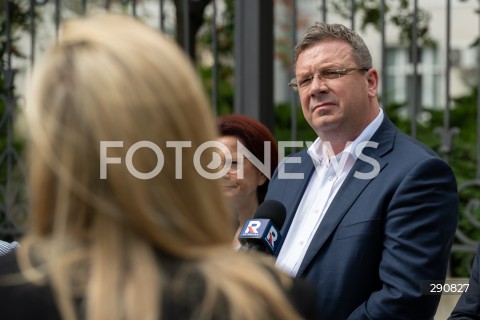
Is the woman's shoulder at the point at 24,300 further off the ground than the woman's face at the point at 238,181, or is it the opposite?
the woman's shoulder at the point at 24,300

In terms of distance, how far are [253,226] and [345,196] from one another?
386 mm

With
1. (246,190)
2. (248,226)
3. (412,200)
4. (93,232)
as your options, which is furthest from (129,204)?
(246,190)

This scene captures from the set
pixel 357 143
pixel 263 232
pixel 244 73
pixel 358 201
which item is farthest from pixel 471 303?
pixel 244 73

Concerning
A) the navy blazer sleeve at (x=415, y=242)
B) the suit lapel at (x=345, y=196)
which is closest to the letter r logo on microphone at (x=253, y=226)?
the suit lapel at (x=345, y=196)

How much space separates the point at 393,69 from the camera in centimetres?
1706

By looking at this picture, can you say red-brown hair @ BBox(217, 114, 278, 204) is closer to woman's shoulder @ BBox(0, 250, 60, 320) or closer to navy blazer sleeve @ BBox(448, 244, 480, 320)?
navy blazer sleeve @ BBox(448, 244, 480, 320)

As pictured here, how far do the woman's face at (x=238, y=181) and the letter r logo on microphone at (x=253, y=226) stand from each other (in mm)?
955

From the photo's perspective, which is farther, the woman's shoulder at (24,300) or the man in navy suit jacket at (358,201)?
the man in navy suit jacket at (358,201)

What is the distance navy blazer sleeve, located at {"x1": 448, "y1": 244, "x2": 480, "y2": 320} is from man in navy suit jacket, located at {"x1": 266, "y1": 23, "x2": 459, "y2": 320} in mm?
244

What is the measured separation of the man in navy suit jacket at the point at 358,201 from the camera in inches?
107

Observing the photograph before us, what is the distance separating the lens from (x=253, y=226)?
2674 mm

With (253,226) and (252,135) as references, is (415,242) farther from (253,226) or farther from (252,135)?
(252,135)

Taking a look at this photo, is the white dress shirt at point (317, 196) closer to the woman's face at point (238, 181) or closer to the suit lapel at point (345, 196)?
the suit lapel at point (345, 196)

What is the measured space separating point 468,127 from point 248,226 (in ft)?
14.8
